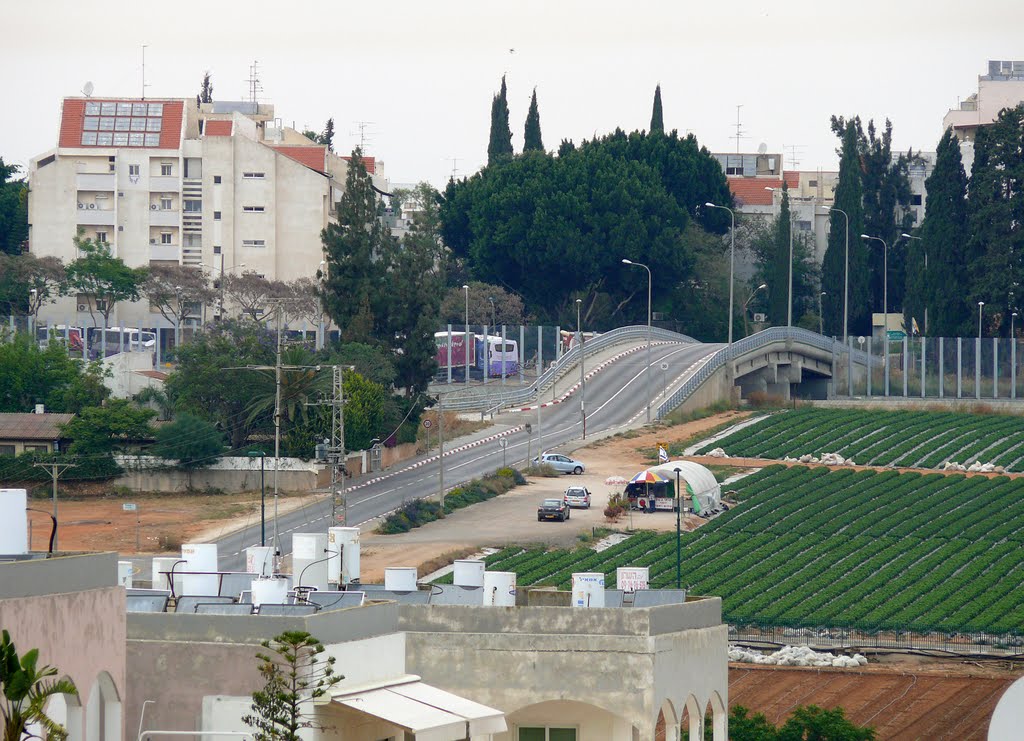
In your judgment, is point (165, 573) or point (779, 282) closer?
point (165, 573)

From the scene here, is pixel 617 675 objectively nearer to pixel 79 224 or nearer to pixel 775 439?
pixel 775 439

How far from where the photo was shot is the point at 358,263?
96938mm

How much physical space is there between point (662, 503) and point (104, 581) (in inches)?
2491

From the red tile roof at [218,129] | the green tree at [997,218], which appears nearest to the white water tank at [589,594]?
the green tree at [997,218]

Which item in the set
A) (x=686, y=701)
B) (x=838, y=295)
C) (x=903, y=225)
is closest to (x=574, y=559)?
(x=686, y=701)

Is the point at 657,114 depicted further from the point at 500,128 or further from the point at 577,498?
the point at 577,498

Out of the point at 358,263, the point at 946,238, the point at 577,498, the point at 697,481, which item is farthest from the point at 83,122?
the point at 697,481

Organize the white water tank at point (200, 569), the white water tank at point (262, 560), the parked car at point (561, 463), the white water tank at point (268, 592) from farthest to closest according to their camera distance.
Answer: the parked car at point (561, 463) < the white water tank at point (262, 560) < the white water tank at point (200, 569) < the white water tank at point (268, 592)

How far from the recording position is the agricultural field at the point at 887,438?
9800cm

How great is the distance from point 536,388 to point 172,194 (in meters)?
35.1

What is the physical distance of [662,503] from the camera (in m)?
84.6

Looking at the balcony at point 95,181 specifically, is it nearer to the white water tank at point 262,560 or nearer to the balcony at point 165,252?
the balcony at point 165,252

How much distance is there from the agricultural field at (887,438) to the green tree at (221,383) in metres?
23.4

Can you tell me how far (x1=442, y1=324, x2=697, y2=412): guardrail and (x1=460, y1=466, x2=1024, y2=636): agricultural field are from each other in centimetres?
2033
